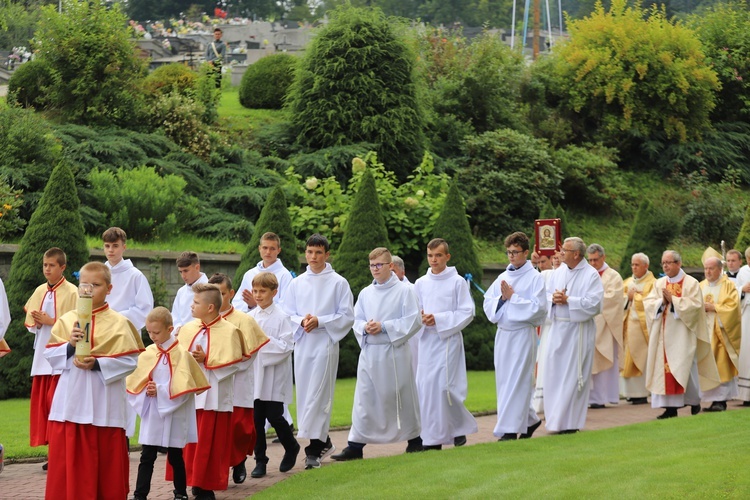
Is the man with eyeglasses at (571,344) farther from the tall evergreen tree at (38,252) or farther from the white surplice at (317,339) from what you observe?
the tall evergreen tree at (38,252)

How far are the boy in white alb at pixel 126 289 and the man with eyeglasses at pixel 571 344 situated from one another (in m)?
4.38

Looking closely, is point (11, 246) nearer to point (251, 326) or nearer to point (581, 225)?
point (251, 326)

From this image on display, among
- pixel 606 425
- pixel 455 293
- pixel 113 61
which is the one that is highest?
pixel 113 61

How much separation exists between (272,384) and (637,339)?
24.0 feet

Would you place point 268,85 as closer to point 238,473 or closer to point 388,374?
point 388,374

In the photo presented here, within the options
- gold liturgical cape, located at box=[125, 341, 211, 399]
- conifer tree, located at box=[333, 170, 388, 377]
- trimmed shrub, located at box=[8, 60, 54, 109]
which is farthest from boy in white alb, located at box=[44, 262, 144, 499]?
trimmed shrub, located at box=[8, 60, 54, 109]

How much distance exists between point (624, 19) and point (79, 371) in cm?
2395

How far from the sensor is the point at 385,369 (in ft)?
35.0

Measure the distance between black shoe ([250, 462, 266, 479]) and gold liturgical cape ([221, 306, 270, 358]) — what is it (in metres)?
1.28

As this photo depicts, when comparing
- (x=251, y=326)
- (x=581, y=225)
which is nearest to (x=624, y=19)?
(x=581, y=225)

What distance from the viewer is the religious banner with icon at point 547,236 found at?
15383 mm

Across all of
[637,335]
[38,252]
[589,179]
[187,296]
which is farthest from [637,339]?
[589,179]

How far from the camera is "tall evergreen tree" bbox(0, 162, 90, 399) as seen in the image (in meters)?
15.8

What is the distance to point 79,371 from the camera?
834cm
